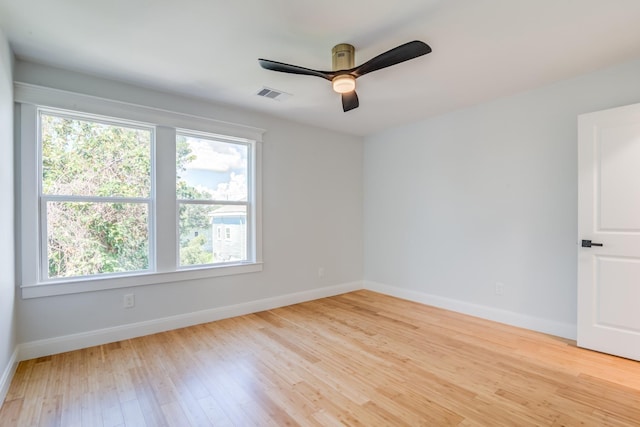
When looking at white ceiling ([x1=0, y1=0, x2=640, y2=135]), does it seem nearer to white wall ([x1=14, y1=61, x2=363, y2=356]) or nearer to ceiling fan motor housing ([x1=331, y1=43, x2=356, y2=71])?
ceiling fan motor housing ([x1=331, y1=43, x2=356, y2=71])

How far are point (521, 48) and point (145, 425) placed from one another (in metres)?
3.69

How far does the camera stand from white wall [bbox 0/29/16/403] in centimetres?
209

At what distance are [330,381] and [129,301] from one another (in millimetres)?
2148

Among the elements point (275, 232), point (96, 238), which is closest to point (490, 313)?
point (275, 232)

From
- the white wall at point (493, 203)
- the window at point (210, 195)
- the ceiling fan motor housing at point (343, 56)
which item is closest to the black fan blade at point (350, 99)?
the ceiling fan motor housing at point (343, 56)

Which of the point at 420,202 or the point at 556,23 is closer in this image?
the point at 556,23

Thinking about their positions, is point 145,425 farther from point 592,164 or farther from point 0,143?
point 592,164

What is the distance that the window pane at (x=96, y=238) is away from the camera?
109 inches

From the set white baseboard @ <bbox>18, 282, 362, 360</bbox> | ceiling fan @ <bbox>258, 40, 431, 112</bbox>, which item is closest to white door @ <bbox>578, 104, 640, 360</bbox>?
ceiling fan @ <bbox>258, 40, 431, 112</bbox>

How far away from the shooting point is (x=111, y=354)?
8.79 ft

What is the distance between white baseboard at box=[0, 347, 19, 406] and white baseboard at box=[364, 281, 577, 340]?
13.4 feet

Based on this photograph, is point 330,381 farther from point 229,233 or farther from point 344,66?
point 344,66

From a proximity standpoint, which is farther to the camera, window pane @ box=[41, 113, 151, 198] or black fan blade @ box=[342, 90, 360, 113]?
window pane @ box=[41, 113, 151, 198]

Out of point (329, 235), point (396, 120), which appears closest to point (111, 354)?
point (329, 235)
